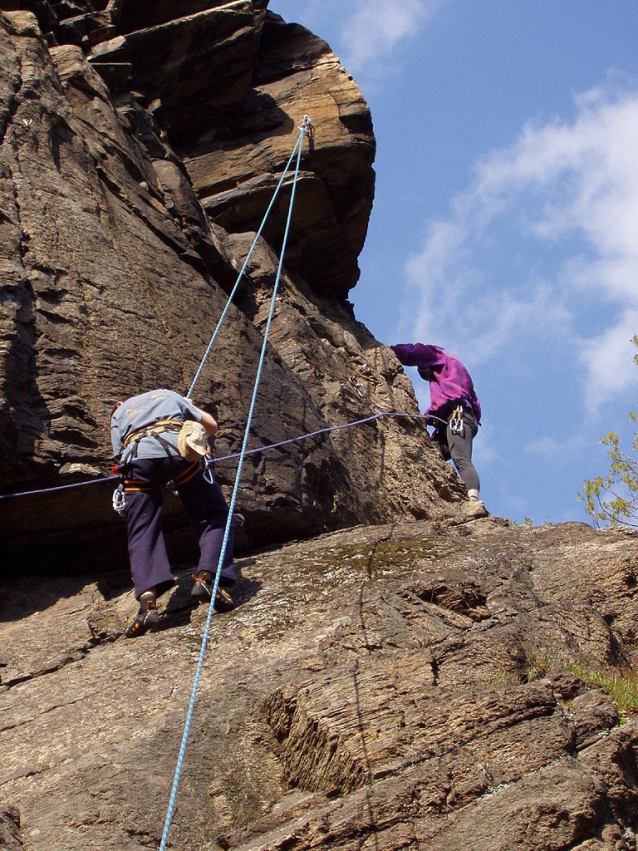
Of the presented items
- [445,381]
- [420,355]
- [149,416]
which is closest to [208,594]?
[149,416]

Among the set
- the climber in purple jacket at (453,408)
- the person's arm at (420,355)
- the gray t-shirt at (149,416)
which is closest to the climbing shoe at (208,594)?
the gray t-shirt at (149,416)

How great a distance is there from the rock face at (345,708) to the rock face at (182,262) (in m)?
1.27

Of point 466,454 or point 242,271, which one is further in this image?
point 466,454

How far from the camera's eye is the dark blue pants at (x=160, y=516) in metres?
6.82

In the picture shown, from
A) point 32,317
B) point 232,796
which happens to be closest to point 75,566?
point 32,317

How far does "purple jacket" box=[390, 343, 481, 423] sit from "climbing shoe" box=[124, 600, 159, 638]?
21.7ft

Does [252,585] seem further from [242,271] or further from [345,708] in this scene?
[242,271]

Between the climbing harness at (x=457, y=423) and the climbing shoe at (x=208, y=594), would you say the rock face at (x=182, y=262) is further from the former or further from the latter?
the climbing shoe at (x=208, y=594)

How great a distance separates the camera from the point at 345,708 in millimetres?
5336

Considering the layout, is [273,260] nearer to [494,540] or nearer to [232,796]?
[494,540]

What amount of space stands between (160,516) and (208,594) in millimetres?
751

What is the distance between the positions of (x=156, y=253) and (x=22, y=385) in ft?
8.88

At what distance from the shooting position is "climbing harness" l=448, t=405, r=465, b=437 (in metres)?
12.3

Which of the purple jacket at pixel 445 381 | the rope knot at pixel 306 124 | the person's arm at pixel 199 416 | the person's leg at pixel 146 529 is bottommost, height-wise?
the person's leg at pixel 146 529
